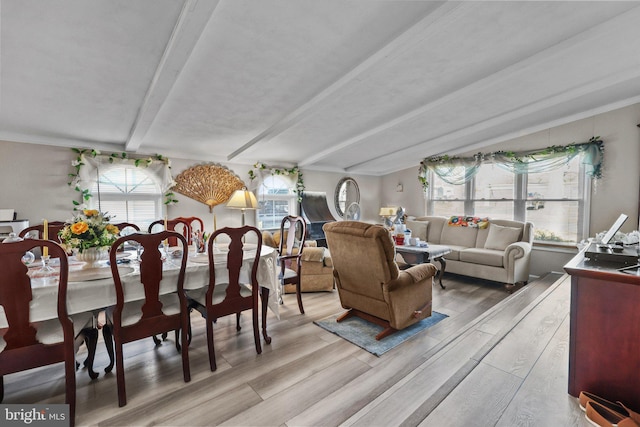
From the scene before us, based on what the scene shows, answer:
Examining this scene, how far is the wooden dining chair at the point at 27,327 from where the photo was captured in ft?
4.79

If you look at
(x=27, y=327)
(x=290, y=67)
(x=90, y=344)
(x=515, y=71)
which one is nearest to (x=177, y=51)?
(x=290, y=67)

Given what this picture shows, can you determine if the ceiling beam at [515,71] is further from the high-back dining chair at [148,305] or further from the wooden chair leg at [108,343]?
the wooden chair leg at [108,343]

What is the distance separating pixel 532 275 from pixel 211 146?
5714 mm

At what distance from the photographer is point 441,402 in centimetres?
165

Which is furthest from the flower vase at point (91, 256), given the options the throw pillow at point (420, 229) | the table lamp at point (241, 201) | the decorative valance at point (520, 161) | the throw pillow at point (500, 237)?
the decorative valance at point (520, 161)

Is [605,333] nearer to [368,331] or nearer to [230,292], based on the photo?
[368,331]

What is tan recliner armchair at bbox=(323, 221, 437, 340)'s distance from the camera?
249 centimetres

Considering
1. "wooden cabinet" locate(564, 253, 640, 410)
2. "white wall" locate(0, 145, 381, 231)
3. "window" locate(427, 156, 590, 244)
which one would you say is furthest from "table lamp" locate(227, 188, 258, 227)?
"window" locate(427, 156, 590, 244)

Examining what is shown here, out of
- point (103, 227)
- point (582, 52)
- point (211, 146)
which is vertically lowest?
point (103, 227)

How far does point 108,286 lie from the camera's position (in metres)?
1.81

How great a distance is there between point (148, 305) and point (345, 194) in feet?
17.3

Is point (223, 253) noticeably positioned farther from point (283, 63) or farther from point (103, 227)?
point (283, 63)

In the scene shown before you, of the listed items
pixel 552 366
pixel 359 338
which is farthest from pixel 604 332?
pixel 359 338

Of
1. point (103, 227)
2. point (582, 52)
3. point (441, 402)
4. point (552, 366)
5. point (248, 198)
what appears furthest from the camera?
point (248, 198)
